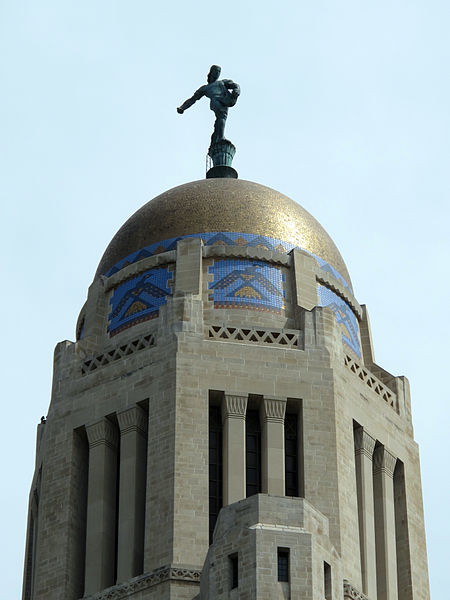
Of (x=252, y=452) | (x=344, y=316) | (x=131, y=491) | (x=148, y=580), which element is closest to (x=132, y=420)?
(x=131, y=491)

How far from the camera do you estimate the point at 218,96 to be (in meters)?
51.2

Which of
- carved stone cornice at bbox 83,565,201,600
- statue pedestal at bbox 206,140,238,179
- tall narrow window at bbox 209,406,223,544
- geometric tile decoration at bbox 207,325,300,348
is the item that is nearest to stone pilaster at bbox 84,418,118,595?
carved stone cornice at bbox 83,565,201,600

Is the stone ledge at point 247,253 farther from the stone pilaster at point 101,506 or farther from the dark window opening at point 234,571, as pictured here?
the dark window opening at point 234,571

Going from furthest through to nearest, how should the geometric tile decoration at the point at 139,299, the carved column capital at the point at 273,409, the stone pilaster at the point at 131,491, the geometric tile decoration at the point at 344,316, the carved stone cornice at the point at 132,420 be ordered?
the geometric tile decoration at the point at 344,316 < the geometric tile decoration at the point at 139,299 < the carved stone cornice at the point at 132,420 < the carved column capital at the point at 273,409 < the stone pilaster at the point at 131,491

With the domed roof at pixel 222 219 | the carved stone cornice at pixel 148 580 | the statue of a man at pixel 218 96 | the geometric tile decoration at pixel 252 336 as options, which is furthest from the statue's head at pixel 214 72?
the carved stone cornice at pixel 148 580

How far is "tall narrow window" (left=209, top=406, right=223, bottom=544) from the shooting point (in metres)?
41.4

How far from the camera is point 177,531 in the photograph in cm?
4025

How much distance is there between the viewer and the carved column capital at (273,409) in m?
42.5

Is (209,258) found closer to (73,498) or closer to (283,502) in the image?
(73,498)

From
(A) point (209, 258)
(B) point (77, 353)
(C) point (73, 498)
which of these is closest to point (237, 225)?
(A) point (209, 258)

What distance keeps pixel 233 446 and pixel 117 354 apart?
3.82 meters

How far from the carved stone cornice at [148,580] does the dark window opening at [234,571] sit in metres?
2.55

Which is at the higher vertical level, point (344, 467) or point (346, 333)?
point (346, 333)

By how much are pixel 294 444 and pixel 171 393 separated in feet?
9.69
